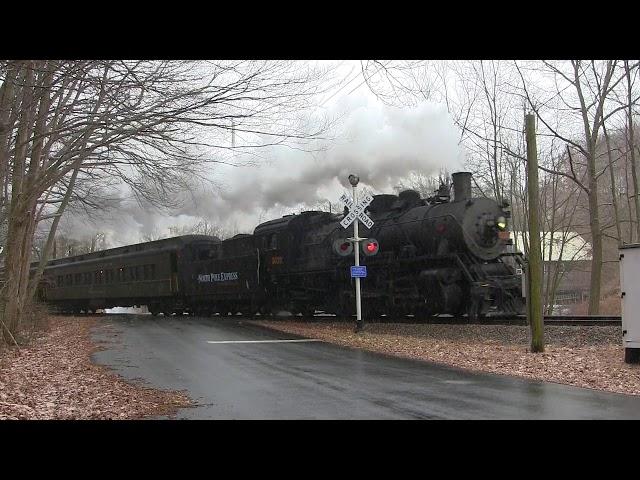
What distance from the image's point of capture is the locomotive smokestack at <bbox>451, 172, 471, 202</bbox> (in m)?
18.6

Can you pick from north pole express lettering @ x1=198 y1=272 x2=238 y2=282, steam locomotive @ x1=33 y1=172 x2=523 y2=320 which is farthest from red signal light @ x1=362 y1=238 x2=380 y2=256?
north pole express lettering @ x1=198 y1=272 x2=238 y2=282

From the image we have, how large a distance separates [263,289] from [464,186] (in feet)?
31.8

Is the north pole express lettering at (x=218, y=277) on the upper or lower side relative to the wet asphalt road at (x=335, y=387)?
upper

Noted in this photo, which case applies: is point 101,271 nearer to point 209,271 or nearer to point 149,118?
point 209,271

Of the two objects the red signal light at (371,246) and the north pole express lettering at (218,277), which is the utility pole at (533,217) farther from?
the north pole express lettering at (218,277)

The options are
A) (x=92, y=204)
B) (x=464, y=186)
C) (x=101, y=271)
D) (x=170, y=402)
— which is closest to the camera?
(x=170, y=402)

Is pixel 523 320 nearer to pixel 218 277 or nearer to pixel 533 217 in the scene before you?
pixel 533 217

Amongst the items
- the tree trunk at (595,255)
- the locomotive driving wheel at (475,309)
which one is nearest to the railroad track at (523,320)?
the locomotive driving wheel at (475,309)

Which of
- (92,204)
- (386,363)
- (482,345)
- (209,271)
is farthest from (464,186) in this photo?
(209,271)

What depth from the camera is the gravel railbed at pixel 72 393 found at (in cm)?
747

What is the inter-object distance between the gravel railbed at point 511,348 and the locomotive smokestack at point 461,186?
156 inches

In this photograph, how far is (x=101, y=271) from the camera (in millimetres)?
37188

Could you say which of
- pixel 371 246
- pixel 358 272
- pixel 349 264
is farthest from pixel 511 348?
pixel 349 264

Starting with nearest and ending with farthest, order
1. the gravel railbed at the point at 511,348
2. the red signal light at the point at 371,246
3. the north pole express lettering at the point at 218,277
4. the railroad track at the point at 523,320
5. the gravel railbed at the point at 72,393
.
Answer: the gravel railbed at the point at 72,393
the gravel railbed at the point at 511,348
the railroad track at the point at 523,320
the red signal light at the point at 371,246
the north pole express lettering at the point at 218,277
